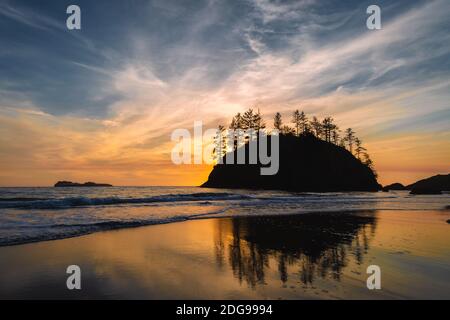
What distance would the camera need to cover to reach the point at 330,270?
22.4 feet

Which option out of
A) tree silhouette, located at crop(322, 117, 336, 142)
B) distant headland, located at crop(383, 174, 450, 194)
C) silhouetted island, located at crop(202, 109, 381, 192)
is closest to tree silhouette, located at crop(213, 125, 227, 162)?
silhouetted island, located at crop(202, 109, 381, 192)

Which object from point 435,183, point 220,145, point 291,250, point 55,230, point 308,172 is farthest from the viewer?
point 435,183

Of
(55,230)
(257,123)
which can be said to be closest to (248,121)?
(257,123)

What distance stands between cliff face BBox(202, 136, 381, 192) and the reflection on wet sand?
6080 centimetres

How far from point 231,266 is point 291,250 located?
8.37 feet

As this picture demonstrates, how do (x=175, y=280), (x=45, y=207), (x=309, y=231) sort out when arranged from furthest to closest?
(x=45, y=207), (x=309, y=231), (x=175, y=280)

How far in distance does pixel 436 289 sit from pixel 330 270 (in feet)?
6.50

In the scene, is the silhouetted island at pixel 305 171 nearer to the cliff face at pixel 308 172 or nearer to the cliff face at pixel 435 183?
the cliff face at pixel 308 172

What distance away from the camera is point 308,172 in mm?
75250

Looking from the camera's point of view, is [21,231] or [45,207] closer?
[21,231]

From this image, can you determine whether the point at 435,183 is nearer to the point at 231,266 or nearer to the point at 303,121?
the point at 303,121
